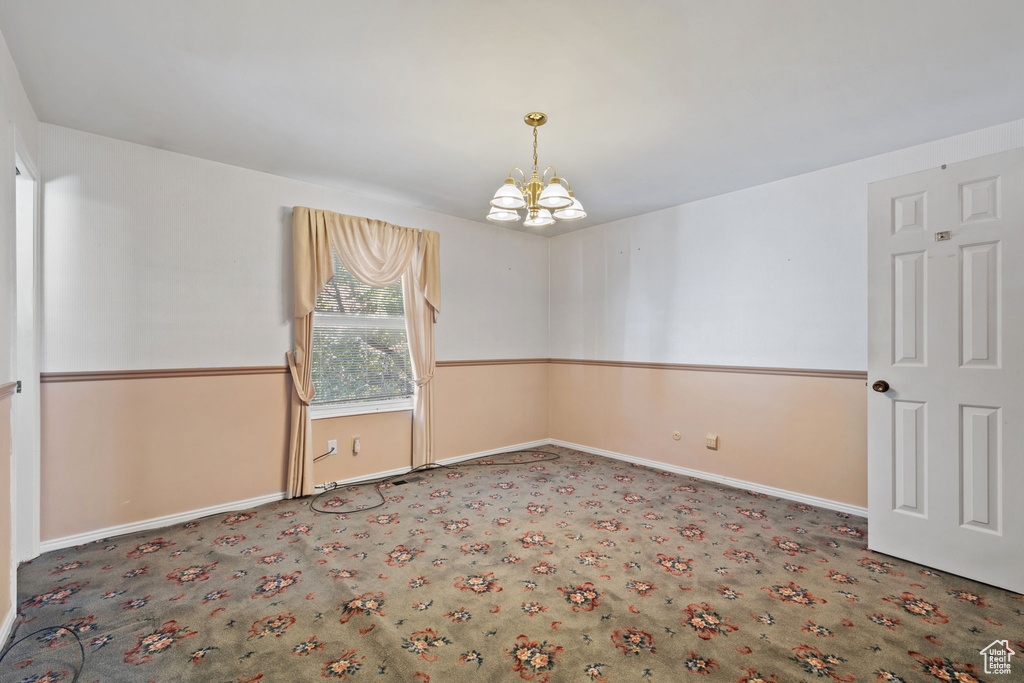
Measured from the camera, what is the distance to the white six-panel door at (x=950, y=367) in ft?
7.57

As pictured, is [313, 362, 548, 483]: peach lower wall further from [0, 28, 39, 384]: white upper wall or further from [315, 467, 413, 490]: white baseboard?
[0, 28, 39, 384]: white upper wall

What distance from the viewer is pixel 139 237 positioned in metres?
3.11

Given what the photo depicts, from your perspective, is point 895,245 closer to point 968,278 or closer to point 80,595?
point 968,278

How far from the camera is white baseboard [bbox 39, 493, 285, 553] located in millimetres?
2803

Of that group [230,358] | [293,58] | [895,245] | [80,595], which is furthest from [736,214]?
[80,595]

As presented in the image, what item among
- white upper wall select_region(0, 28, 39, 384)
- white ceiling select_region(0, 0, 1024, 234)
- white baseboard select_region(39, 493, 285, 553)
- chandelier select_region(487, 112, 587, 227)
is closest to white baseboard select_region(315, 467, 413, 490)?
white baseboard select_region(39, 493, 285, 553)

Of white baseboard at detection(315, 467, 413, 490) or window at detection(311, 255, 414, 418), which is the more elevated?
window at detection(311, 255, 414, 418)

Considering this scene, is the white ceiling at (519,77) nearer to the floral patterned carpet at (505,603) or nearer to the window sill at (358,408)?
the window sill at (358,408)

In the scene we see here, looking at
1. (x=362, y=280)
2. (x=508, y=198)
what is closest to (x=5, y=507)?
(x=362, y=280)

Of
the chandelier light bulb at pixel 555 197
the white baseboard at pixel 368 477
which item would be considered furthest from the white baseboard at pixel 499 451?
the chandelier light bulb at pixel 555 197

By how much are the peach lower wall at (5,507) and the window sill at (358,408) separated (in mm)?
1805

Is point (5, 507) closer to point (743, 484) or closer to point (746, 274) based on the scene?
point (743, 484)

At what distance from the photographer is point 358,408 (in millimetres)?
4082

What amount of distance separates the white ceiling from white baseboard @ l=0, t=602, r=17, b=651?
243 centimetres
